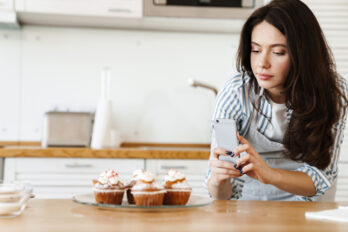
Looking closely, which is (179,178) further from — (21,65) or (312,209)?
(21,65)

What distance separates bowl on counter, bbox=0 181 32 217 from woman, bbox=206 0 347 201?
0.52 metres

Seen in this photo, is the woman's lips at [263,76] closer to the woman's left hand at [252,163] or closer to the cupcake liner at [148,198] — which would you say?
the woman's left hand at [252,163]

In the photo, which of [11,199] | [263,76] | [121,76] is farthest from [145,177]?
[121,76]

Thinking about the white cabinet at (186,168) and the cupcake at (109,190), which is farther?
the white cabinet at (186,168)

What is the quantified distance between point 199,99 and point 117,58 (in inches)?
23.5

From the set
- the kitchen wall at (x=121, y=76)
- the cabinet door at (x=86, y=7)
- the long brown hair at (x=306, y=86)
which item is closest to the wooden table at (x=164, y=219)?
the long brown hair at (x=306, y=86)

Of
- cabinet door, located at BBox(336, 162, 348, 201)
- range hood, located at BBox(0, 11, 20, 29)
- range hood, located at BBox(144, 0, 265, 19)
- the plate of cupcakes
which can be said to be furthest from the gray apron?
range hood, located at BBox(0, 11, 20, 29)

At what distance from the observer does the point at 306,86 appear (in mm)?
1413

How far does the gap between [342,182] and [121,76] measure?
1.49 meters

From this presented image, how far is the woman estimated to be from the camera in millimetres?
1332

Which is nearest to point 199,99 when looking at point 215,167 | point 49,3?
point 49,3

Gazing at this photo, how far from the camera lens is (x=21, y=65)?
9.66 ft

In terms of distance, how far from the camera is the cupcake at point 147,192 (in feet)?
3.40

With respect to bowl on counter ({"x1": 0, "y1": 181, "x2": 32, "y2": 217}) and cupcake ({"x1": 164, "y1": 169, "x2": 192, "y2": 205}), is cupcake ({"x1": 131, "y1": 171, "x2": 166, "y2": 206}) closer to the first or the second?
cupcake ({"x1": 164, "y1": 169, "x2": 192, "y2": 205})
